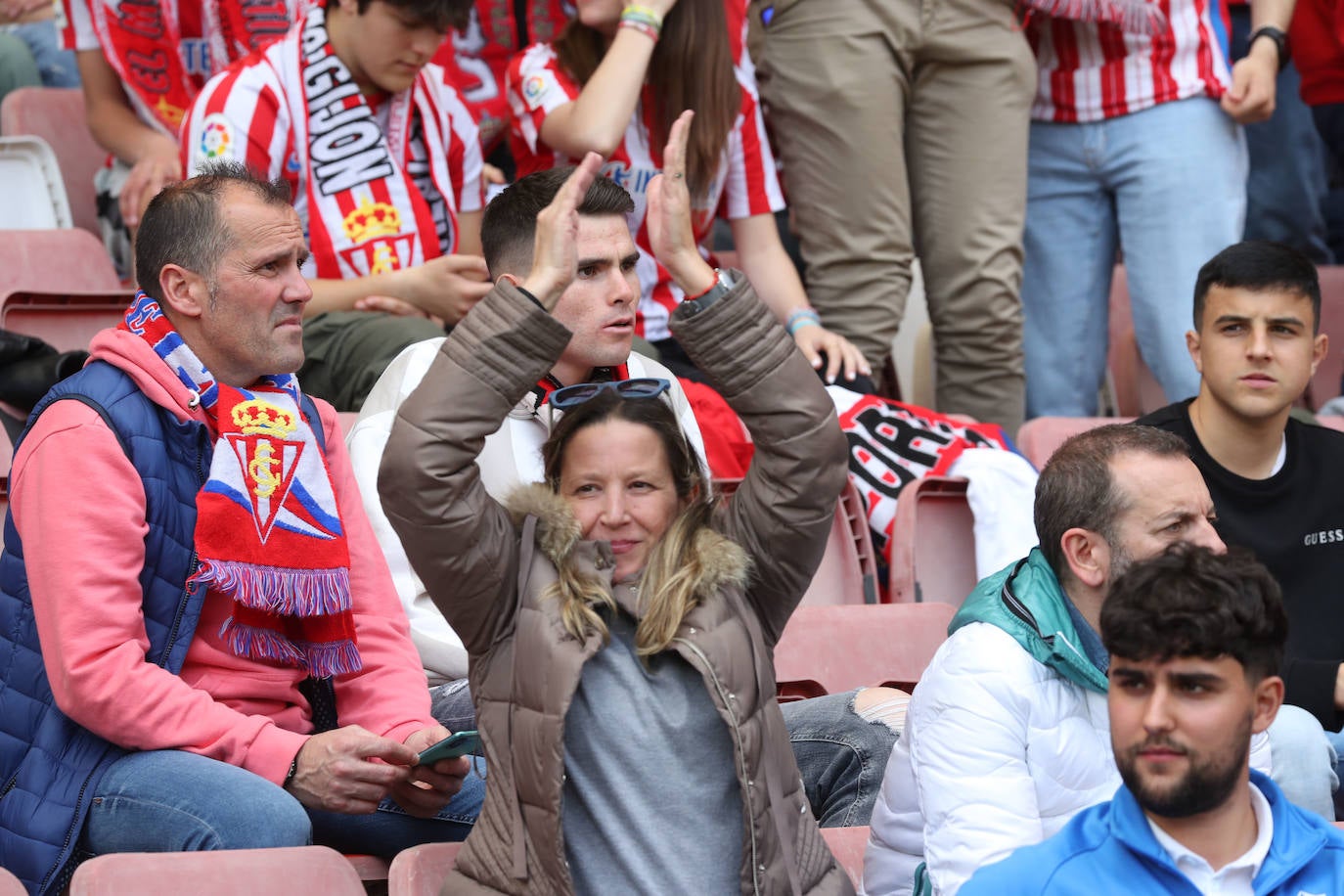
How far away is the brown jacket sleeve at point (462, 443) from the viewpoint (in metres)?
2.13

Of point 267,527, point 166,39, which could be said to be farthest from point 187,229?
point 166,39

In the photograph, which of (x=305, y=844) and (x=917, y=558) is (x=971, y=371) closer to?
(x=917, y=558)

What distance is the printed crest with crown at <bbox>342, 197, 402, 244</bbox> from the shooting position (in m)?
3.99

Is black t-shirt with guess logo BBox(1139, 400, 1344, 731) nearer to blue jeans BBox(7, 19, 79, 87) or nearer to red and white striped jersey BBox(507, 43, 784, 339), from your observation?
red and white striped jersey BBox(507, 43, 784, 339)

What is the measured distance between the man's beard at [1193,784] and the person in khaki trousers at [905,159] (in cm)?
256

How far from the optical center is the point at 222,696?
8.55ft

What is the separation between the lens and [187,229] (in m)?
2.75

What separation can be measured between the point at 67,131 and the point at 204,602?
9.16ft

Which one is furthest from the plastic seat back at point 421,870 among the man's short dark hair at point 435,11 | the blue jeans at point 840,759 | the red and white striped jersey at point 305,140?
the man's short dark hair at point 435,11

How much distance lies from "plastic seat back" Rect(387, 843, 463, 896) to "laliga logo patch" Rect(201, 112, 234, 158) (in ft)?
6.48

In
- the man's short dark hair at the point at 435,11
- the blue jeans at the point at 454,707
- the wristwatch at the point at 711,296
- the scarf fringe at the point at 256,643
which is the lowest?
the blue jeans at the point at 454,707

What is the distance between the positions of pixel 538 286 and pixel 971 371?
→ 241cm

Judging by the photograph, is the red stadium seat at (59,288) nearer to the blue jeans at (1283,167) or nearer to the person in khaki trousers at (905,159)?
the person in khaki trousers at (905,159)

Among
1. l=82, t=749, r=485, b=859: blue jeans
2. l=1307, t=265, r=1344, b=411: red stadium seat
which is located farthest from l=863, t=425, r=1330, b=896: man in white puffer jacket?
l=1307, t=265, r=1344, b=411: red stadium seat
